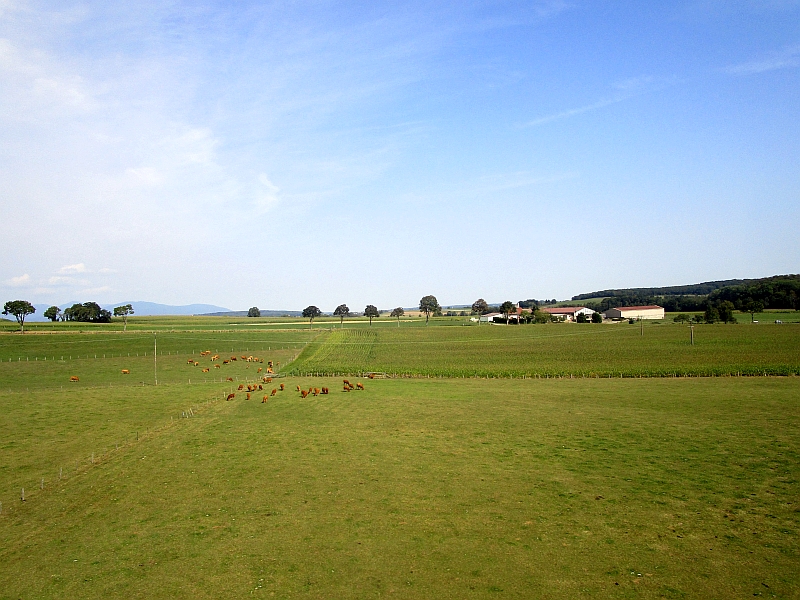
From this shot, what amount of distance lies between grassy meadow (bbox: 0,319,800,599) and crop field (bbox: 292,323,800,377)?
14.4 m

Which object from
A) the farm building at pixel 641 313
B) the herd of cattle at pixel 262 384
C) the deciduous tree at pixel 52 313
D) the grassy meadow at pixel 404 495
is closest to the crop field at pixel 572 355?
the herd of cattle at pixel 262 384

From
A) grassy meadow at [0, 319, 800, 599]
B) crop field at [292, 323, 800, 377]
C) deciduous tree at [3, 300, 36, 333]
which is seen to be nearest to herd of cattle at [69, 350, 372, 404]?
grassy meadow at [0, 319, 800, 599]

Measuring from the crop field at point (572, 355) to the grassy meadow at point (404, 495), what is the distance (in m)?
14.4

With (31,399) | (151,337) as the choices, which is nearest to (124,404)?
(31,399)

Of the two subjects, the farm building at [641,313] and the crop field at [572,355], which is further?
the farm building at [641,313]

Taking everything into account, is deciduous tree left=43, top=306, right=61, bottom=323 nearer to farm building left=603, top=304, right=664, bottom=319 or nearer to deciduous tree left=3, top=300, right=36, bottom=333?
deciduous tree left=3, top=300, right=36, bottom=333

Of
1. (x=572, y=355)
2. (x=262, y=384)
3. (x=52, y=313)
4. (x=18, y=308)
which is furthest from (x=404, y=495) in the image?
(x=52, y=313)

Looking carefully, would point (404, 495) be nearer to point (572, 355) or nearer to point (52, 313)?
point (572, 355)

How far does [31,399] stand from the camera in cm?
4272

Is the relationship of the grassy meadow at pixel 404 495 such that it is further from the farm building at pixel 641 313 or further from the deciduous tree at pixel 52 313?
the deciduous tree at pixel 52 313

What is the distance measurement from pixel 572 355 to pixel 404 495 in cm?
6001

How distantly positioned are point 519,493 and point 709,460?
9.90 m

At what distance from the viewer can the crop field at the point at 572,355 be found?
196 ft

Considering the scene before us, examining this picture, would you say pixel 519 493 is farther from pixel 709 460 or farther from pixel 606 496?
pixel 709 460
